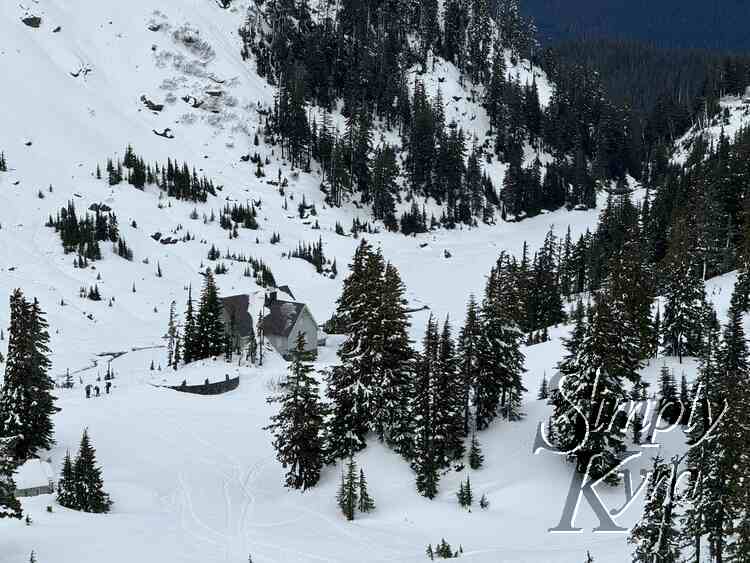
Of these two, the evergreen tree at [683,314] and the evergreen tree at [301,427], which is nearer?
the evergreen tree at [301,427]

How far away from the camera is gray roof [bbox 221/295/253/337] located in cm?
6328

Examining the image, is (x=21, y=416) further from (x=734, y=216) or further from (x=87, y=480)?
(x=734, y=216)

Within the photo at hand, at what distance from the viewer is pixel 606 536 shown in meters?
24.9

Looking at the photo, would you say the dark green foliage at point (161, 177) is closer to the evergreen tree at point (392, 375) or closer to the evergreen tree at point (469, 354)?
the evergreen tree at point (392, 375)

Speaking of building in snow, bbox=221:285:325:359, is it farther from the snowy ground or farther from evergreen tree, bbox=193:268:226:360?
evergreen tree, bbox=193:268:226:360

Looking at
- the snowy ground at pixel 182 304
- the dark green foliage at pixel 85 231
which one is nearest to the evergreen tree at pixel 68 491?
the snowy ground at pixel 182 304

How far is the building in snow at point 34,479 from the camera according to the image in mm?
28141

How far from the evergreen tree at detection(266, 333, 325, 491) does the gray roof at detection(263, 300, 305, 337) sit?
1229 inches

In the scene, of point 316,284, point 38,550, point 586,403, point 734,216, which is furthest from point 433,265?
point 38,550

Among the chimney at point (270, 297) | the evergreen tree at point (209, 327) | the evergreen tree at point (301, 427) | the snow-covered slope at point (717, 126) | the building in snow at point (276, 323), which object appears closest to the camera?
the evergreen tree at point (301, 427)

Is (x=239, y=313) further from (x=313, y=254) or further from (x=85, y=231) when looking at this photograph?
(x=85, y=231)

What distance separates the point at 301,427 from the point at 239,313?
35170 millimetres

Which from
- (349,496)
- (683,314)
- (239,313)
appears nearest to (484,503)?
(349,496)

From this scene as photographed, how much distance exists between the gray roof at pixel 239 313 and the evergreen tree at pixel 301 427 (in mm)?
31946
